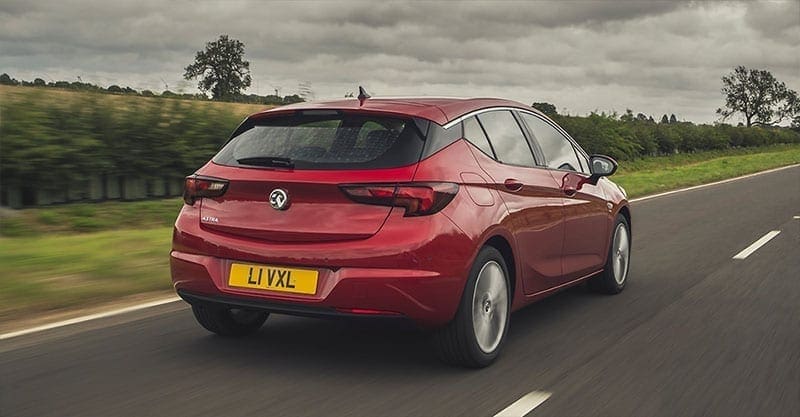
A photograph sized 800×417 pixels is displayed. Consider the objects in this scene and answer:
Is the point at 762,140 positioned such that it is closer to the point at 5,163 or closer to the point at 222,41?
the point at 222,41

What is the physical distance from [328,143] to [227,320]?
149 cm

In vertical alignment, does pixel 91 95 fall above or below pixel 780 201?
above

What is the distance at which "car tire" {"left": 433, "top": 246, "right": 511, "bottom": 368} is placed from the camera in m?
4.91

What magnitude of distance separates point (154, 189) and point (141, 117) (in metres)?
1.17

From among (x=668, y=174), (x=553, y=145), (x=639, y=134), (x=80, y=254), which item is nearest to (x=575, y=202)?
(x=553, y=145)

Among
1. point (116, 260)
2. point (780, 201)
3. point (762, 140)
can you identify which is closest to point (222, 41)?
point (762, 140)

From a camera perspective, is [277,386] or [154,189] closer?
[277,386]

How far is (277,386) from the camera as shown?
4648 mm

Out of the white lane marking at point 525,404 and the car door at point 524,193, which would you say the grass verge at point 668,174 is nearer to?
the car door at point 524,193

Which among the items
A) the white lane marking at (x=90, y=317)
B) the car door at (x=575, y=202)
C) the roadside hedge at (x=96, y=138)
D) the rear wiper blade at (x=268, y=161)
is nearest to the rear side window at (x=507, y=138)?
the car door at (x=575, y=202)

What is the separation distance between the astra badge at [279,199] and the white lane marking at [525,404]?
1.56m

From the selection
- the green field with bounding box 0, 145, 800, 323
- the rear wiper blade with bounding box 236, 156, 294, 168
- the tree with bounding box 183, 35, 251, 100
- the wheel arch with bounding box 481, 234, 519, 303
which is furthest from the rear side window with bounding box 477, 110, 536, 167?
the tree with bounding box 183, 35, 251, 100

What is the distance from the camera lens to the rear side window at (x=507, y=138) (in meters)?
5.62

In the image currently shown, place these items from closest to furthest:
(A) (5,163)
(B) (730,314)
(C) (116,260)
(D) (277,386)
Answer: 1. (D) (277,386)
2. (B) (730,314)
3. (C) (116,260)
4. (A) (5,163)
